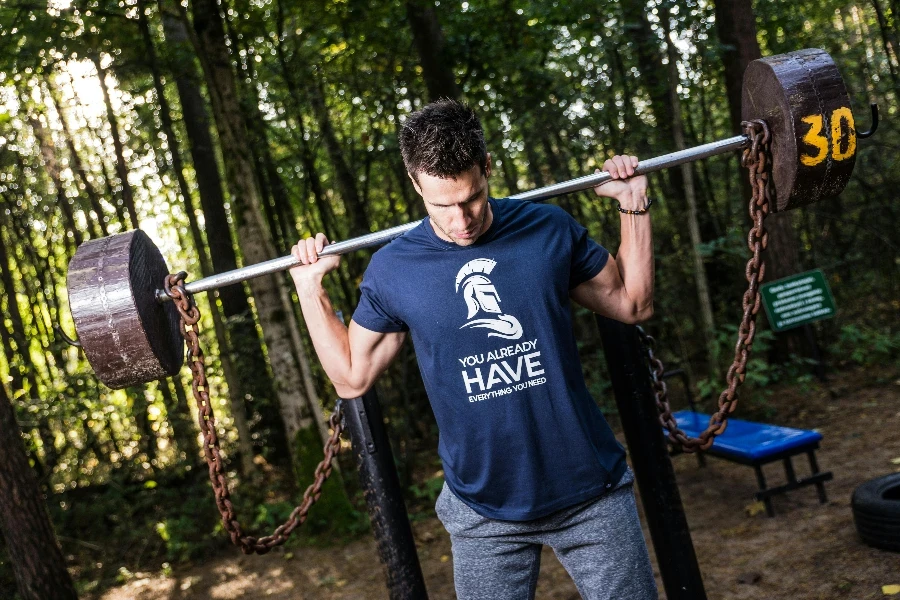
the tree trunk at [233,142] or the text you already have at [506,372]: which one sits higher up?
the tree trunk at [233,142]

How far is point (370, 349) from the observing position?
255 centimetres

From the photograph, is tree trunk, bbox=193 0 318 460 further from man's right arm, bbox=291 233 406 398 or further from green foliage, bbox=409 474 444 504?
man's right arm, bbox=291 233 406 398

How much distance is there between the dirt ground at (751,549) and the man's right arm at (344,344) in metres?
2.92

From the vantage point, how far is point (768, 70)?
110 inches

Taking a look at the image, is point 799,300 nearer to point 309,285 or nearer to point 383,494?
point 383,494

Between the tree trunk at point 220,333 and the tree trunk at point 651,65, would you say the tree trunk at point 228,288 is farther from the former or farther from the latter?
the tree trunk at point 651,65

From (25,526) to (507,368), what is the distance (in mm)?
5081

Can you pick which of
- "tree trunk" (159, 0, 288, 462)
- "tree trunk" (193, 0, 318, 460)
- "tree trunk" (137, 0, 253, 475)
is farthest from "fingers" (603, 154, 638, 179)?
"tree trunk" (159, 0, 288, 462)

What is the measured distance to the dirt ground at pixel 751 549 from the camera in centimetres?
445

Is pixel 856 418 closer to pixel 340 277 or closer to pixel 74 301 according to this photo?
pixel 340 277

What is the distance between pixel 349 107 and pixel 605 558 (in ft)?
29.7

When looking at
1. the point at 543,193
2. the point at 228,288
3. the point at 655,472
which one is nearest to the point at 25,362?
the point at 228,288

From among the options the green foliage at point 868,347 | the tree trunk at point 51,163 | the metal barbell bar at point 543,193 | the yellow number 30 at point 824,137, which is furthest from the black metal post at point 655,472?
the tree trunk at point 51,163

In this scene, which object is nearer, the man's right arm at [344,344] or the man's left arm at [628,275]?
the man's left arm at [628,275]
